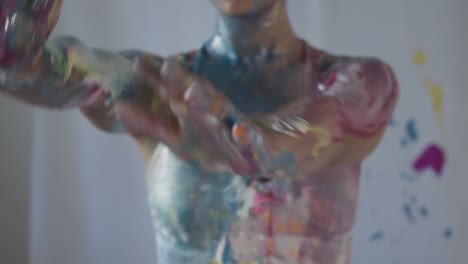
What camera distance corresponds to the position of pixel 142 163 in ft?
2.31

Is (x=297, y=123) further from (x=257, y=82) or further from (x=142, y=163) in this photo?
(x=142, y=163)

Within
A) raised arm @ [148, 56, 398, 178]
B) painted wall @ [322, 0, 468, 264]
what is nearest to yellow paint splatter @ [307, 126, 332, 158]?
raised arm @ [148, 56, 398, 178]

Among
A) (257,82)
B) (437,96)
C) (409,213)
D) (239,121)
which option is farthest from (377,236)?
(239,121)

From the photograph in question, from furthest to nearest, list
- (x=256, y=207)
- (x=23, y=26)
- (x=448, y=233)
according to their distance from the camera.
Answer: (x=448, y=233) → (x=256, y=207) → (x=23, y=26)

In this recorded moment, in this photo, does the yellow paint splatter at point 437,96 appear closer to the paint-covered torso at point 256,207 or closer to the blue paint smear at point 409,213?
the blue paint smear at point 409,213

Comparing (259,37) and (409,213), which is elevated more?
(259,37)

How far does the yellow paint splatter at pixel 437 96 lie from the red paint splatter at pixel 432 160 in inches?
1.2

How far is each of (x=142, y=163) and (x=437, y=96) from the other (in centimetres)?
40

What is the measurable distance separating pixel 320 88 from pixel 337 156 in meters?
0.06

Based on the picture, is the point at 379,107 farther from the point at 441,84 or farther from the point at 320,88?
the point at 441,84

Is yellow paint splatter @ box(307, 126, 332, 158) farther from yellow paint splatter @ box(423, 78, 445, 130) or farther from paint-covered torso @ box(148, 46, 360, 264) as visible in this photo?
yellow paint splatter @ box(423, 78, 445, 130)

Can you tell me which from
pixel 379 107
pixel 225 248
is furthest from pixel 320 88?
pixel 225 248

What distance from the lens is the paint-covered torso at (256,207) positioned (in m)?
0.44

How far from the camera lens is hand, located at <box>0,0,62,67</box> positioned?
0.28m
